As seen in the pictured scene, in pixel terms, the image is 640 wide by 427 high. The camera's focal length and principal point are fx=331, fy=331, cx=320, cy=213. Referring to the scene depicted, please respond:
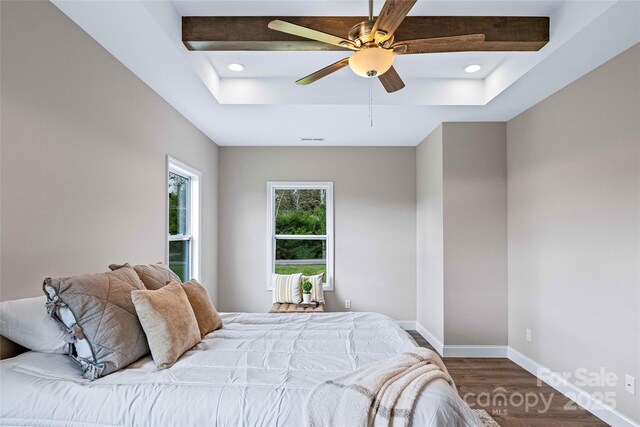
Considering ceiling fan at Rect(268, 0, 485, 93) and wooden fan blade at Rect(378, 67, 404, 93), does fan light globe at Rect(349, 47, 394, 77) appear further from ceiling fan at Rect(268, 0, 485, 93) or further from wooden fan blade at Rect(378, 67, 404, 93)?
wooden fan blade at Rect(378, 67, 404, 93)

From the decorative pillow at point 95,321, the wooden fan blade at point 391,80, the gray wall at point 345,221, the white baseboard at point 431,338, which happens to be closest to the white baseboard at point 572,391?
the white baseboard at point 431,338

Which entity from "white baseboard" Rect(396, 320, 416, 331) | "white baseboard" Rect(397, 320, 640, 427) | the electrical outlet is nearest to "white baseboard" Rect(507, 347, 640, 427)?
"white baseboard" Rect(397, 320, 640, 427)

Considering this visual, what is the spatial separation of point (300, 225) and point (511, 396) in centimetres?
314

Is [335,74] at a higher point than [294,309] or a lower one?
higher

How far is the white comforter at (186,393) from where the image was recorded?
1.28 metres

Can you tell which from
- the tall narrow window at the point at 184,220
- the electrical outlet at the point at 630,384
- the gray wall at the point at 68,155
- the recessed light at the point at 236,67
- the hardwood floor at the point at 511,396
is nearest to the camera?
the gray wall at the point at 68,155

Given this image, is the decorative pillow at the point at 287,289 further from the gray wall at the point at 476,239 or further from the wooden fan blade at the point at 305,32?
the wooden fan blade at the point at 305,32

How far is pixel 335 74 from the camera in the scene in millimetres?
3031

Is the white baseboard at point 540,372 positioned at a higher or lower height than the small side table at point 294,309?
lower

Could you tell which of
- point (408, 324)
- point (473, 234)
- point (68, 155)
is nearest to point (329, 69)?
point (68, 155)

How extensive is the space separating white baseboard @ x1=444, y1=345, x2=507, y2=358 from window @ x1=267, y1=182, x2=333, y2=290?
6.20 feet

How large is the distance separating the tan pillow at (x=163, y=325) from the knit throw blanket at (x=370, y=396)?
0.77 m

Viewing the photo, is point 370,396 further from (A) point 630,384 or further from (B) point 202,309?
(A) point 630,384

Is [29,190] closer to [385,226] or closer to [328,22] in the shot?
[328,22]
